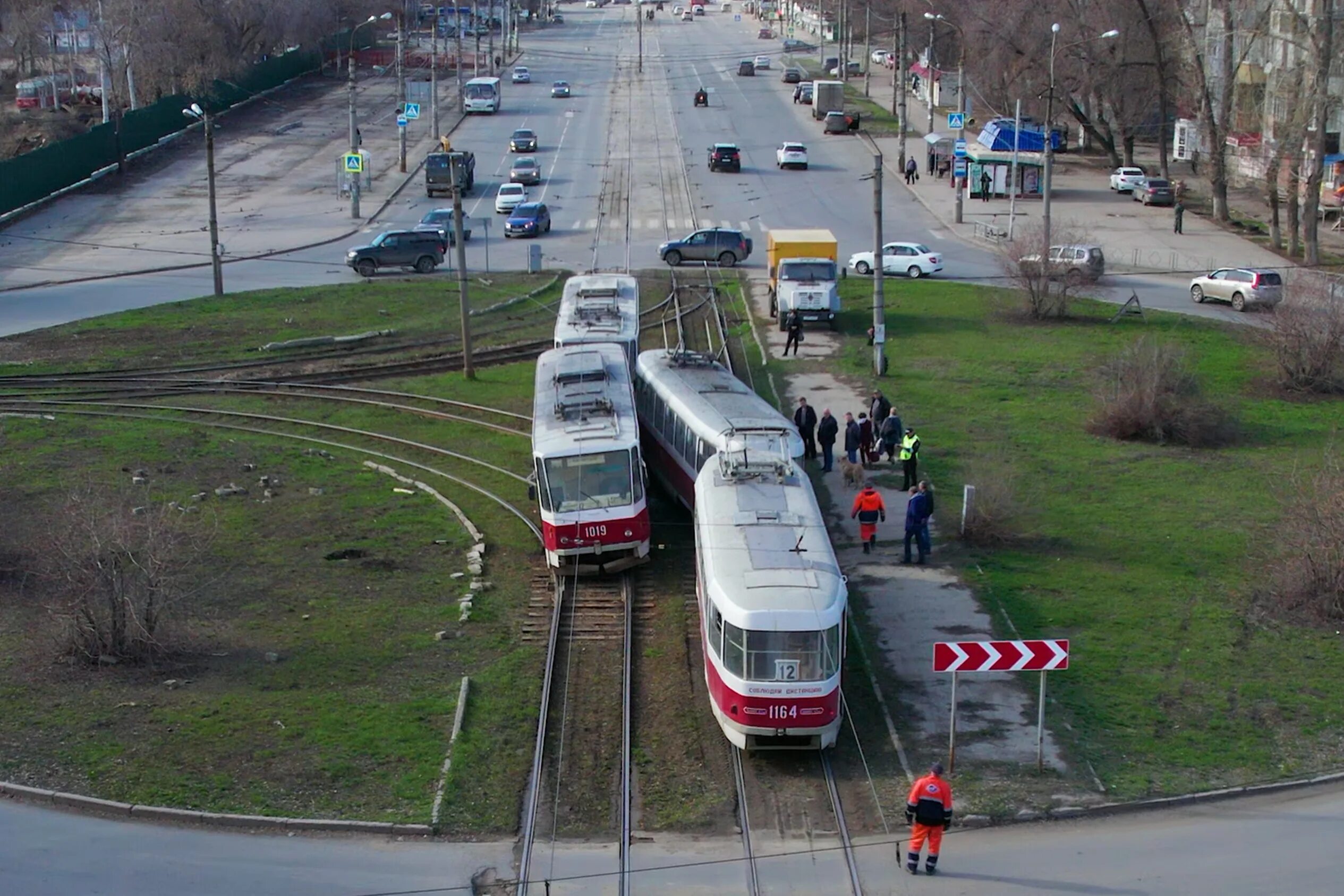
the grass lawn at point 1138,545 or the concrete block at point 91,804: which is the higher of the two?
the concrete block at point 91,804

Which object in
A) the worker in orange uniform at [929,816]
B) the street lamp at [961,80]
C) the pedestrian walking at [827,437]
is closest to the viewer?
the worker in orange uniform at [929,816]

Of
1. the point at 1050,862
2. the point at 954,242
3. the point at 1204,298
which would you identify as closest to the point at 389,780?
the point at 1050,862

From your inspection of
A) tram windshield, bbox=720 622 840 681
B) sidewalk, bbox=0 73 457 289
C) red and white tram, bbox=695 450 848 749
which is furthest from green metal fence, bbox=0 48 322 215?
tram windshield, bbox=720 622 840 681

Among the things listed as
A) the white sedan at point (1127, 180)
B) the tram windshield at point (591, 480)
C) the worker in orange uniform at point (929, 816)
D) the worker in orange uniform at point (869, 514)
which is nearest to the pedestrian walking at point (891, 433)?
the worker in orange uniform at point (869, 514)

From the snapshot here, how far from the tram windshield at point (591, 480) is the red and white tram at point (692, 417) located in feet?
4.27

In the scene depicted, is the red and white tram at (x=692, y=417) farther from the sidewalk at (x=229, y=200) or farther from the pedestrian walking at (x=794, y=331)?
the sidewalk at (x=229, y=200)

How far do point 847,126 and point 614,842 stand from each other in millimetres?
69623

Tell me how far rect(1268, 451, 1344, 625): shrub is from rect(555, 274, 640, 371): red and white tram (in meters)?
12.5

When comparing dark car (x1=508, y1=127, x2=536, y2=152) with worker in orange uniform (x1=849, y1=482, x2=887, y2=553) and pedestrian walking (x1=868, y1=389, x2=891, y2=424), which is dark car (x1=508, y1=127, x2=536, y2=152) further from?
worker in orange uniform (x1=849, y1=482, x2=887, y2=553)

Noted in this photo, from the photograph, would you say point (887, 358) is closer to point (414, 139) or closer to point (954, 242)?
point (954, 242)

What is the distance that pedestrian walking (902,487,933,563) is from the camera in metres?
22.1

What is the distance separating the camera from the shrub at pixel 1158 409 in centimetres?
2967

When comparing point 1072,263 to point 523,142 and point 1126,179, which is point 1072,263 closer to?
point 1126,179

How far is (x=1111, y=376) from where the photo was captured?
33094 millimetres
